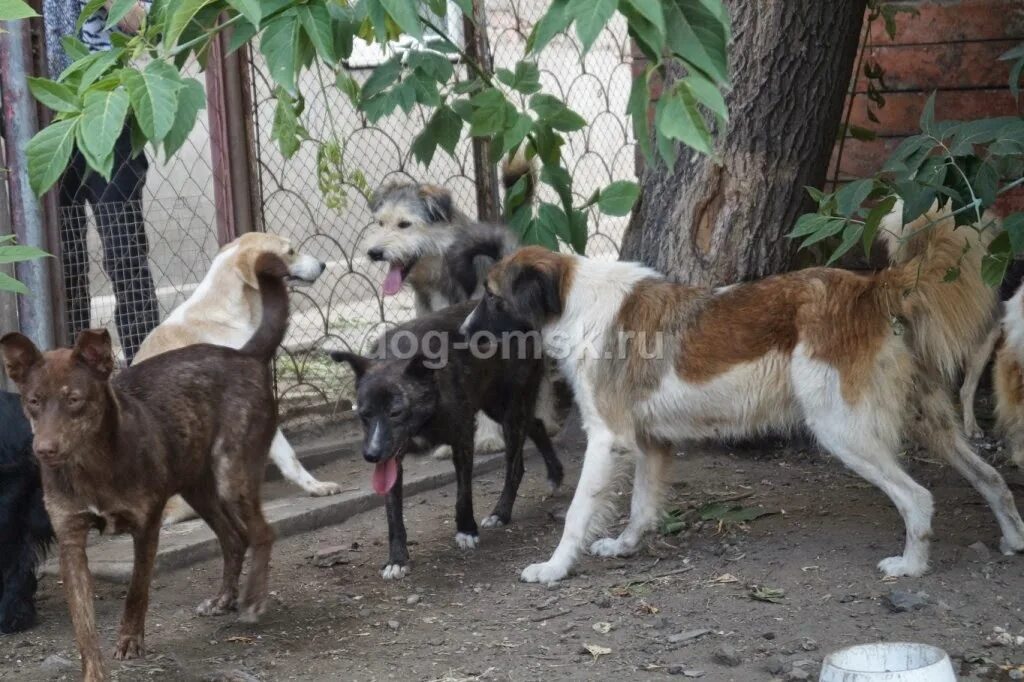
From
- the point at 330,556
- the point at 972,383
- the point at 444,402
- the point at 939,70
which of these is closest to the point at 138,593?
the point at 330,556

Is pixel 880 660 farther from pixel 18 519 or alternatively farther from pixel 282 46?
pixel 18 519

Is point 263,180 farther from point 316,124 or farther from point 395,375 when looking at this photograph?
point 395,375

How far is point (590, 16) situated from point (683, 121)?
27 cm

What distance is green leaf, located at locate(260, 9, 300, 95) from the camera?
9.39 feet

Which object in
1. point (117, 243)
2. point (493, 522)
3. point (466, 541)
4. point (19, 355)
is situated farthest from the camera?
point (117, 243)

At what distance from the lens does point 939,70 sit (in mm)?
6668

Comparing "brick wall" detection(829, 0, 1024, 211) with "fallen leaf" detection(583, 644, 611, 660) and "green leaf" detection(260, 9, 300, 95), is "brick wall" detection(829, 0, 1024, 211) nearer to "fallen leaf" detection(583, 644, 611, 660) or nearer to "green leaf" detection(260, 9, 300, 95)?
"fallen leaf" detection(583, 644, 611, 660)

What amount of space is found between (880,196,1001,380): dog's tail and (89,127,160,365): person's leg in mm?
3473

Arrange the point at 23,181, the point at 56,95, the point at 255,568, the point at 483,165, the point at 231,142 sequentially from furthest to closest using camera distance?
the point at 483,165, the point at 231,142, the point at 23,181, the point at 255,568, the point at 56,95

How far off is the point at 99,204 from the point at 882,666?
13.5 ft

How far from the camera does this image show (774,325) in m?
4.72

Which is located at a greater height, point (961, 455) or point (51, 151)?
point (51, 151)

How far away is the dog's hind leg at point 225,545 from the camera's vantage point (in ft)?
15.0

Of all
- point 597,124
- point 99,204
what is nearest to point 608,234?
point 597,124
